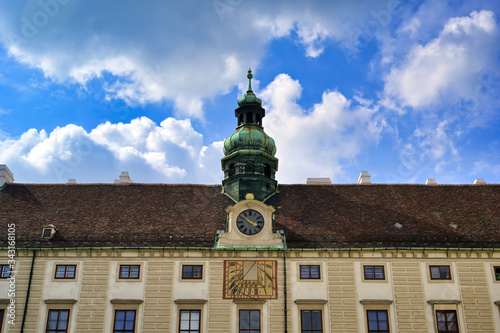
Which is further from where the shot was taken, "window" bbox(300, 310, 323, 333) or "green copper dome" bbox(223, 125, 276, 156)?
"green copper dome" bbox(223, 125, 276, 156)

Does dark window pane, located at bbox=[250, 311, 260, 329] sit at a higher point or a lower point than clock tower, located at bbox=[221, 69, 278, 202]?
lower

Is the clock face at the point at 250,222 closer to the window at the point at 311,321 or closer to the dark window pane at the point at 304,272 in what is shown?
the dark window pane at the point at 304,272

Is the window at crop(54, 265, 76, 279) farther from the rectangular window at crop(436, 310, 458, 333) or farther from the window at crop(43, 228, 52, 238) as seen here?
the rectangular window at crop(436, 310, 458, 333)

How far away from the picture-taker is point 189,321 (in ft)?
94.5

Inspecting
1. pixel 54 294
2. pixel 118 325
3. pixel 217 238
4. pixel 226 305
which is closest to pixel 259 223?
pixel 217 238

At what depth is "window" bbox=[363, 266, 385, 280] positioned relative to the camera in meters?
29.9

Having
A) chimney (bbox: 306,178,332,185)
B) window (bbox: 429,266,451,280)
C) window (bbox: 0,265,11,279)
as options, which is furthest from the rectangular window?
window (bbox: 0,265,11,279)

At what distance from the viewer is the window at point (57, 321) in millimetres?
28594

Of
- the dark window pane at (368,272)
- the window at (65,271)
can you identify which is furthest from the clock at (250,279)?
the window at (65,271)

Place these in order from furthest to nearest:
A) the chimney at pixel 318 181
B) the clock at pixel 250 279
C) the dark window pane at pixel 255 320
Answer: the chimney at pixel 318 181
the clock at pixel 250 279
the dark window pane at pixel 255 320

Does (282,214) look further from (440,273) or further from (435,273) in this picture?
(440,273)

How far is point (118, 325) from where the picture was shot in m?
28.7

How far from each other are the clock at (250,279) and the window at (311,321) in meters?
1.97

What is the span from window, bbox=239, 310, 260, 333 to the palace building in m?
0.06
